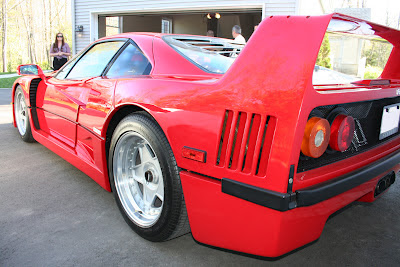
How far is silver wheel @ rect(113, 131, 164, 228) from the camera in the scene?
2.14 m

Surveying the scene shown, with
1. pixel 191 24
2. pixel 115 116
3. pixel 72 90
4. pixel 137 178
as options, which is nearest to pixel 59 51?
pixel 72 90

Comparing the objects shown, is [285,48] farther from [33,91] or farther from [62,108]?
[33,91]

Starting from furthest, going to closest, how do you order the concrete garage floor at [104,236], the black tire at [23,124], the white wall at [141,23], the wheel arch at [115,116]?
the white wall at [141,23], the black tire at [23,124], the wheel arch at [115,116], the concrete garage floor at [104,236]

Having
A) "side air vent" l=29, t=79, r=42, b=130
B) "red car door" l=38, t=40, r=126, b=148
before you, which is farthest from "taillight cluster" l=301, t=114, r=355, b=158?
"side air vent" l=29, t=79, r=42, b=130

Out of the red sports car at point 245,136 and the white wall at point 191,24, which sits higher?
the white wall at point 191,24

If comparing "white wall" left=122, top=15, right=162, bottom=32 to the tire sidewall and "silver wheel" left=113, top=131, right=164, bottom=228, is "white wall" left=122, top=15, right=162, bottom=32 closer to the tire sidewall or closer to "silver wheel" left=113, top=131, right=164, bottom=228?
"silver wheel" left=113, top=131, right=164, bottom=228

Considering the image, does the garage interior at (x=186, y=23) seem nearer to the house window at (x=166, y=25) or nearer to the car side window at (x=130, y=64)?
the house window at (x=166, y=25)

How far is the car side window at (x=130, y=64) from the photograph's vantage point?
2.37 meters

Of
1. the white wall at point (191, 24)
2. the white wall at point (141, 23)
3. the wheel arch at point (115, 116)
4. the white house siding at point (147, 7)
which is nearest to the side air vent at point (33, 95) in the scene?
the wheel arch at point (115, 116)

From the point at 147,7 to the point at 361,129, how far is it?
11.7 m

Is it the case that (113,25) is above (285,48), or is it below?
above

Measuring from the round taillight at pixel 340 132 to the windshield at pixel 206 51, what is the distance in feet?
2.64

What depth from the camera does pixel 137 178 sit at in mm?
2301

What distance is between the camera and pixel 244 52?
1.54 meters
